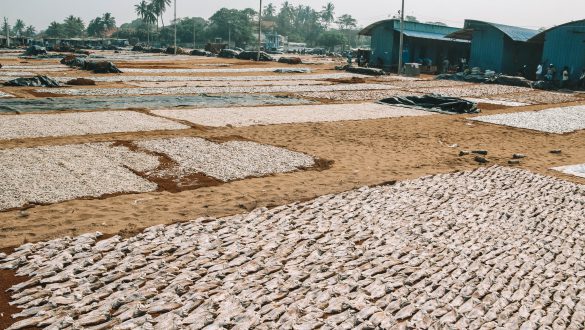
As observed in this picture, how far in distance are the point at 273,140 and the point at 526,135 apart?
27.6ft

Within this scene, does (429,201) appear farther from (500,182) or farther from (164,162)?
(164,162)

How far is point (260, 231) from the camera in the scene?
24.9 ft

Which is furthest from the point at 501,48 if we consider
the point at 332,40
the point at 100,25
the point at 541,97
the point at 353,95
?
the point at 100,25

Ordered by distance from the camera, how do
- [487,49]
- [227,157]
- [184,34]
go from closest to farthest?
[227,157]
[487,49]
[184,34]

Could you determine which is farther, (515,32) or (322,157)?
(515,32)

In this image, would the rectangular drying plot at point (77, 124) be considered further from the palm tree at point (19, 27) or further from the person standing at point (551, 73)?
the palm tree at point (19, 27)

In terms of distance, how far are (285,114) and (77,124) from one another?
726 cm

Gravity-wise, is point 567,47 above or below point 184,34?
below

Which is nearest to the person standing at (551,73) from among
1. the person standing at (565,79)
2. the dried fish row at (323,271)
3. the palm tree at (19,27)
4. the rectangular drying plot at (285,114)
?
the person standing at (565,79)

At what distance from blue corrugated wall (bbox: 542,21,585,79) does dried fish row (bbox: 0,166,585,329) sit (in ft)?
103

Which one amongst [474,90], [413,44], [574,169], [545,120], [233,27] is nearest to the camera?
[574,169]

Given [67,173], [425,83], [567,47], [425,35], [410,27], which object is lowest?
[67,173]

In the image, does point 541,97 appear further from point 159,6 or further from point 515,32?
point 159,6

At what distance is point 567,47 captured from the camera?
119 feet
